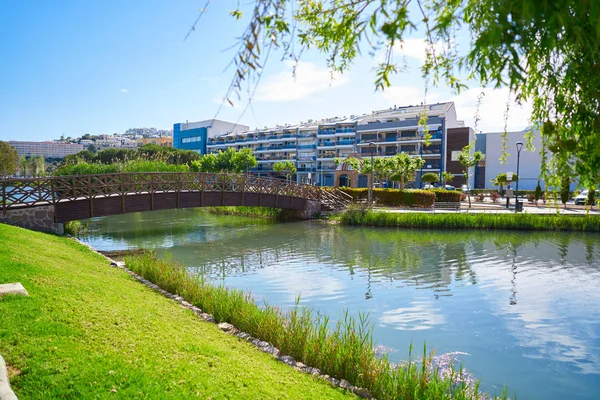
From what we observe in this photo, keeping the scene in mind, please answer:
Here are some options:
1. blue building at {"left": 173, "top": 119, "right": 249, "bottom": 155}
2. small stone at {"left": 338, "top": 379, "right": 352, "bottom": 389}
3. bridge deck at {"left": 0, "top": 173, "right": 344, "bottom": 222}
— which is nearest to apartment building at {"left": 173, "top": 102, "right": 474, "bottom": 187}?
blue building at {"left": 173, "top": 119, "right": 249, "bottom": 155}

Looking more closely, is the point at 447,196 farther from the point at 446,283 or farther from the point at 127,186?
the point at 127,186

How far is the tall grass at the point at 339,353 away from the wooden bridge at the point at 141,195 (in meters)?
11.0

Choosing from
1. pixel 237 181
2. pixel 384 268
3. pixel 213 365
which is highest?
pixel 237 181

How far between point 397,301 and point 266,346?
15.7ft

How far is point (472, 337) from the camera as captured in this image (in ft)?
25.0

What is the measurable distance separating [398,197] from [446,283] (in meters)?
21.2

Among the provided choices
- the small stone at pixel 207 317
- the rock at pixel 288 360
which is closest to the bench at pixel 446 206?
the small stone at pixel 207 317

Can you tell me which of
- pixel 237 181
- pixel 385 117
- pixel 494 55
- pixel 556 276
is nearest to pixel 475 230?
pixel 556 276

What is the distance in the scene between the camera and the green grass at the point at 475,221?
72.3 ft

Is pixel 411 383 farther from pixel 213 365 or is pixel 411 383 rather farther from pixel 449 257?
pixel 449 257

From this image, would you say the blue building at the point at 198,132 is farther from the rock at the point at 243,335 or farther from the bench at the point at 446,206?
the rock at the point at 243,335

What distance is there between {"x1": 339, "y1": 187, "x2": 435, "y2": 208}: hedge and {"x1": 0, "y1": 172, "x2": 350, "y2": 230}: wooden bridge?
3030 millimetres

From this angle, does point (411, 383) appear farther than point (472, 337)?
No

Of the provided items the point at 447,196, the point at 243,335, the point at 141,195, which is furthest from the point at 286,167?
the point at 243,335
